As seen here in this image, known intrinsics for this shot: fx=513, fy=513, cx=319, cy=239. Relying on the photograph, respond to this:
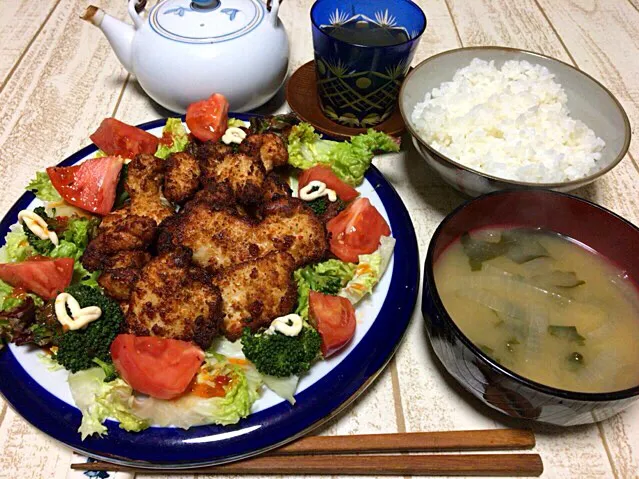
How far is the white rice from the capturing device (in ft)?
7.76

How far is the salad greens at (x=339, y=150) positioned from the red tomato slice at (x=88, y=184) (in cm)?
87

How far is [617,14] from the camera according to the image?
169 inches

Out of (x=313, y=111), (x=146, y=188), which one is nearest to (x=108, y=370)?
(x=146, y=188)

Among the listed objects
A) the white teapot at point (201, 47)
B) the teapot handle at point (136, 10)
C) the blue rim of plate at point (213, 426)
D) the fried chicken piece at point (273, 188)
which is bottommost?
the blue rim of plate at point (213, 426)

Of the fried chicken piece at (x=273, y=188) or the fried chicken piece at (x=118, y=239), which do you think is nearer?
the fried chicken piece at (x=118, y=239)

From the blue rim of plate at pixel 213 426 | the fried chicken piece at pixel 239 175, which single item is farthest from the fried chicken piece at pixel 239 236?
the blue rim of plate at pixel 213 426

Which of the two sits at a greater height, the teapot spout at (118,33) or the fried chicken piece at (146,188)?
the teapot spout at (118,33)

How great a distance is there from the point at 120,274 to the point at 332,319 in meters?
0.83

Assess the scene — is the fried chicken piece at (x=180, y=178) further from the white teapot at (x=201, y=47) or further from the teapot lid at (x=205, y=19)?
the teapot lid at (x=205, y=19)

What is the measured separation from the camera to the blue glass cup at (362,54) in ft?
8.85

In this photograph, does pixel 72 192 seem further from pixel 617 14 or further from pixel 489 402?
pixel 617 14

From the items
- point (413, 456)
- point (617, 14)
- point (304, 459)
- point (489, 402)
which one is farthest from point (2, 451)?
point (617, 14)

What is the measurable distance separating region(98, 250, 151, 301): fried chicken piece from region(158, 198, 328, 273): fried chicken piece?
0.15 m

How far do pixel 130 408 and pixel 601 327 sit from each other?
5.38 feet
